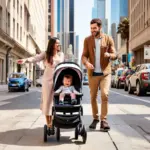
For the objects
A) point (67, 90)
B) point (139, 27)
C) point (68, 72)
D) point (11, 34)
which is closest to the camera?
point (67, 90)

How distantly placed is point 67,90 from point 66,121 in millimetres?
499

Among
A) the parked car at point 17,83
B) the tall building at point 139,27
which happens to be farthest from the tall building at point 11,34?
the tall building at point 139,27

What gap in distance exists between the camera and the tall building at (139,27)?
188 feet

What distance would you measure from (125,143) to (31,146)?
1.38m

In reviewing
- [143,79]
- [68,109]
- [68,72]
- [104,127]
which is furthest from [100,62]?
[143,79]

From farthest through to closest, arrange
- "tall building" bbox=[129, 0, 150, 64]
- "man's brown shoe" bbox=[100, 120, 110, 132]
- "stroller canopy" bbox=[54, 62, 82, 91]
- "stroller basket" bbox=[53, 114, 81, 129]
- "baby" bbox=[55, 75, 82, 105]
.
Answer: "tall building" bbox=[129, 0, 150, 64] < "man's brown shoe" bbox=[100, 120, 110, 132] < "stroller canopy" bbox=[54, 62, 82, 91] < "baby" bbox=[55, 75, 82, 105] < "stroller basket" bbox=[53, 114, 81, 129]

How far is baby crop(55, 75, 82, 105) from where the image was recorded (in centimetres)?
634

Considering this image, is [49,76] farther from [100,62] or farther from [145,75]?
[145,75]

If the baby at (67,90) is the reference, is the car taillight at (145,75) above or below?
above

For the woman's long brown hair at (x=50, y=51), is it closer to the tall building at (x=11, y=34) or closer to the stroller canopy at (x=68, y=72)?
the stroller canopy at (x=68, y=72)

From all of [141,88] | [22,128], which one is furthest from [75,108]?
[141,88]

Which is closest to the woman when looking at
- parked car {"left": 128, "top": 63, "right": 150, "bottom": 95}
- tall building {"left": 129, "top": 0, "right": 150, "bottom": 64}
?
parked car {"left": 128, "top": 63, "right": 150, "bottom": 95}

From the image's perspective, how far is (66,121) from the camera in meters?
6.23

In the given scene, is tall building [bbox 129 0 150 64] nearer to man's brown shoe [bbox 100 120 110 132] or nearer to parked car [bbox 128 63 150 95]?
parked car [bbox 128 63 150 95]
